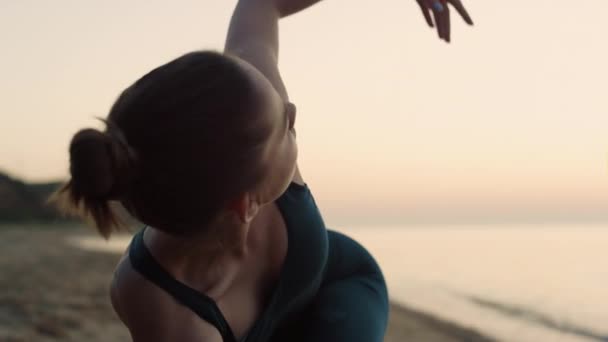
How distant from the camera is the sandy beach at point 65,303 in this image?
4.95 meters

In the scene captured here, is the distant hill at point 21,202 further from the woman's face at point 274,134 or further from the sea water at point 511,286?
the woman's face at point 274,134

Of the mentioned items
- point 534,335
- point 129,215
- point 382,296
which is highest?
point 129,215

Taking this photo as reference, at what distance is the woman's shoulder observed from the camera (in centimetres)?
156

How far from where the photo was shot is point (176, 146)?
1436 mm

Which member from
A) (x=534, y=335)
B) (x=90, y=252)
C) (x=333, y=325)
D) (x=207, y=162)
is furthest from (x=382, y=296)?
(x=90, y=252)

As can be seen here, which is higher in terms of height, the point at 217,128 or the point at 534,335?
the point at 217,128

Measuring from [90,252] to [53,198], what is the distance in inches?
488

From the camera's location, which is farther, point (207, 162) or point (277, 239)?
point (277, 239)

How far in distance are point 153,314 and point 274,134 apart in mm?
404

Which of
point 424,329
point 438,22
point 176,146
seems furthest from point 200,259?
point 424,329

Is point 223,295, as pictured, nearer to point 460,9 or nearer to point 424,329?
point 460,9

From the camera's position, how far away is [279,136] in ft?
5.11

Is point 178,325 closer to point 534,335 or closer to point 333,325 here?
point 333,325

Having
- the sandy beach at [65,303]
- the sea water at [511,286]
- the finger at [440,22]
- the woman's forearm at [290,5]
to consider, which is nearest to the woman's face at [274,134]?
the woman's forearm at [290,5]
